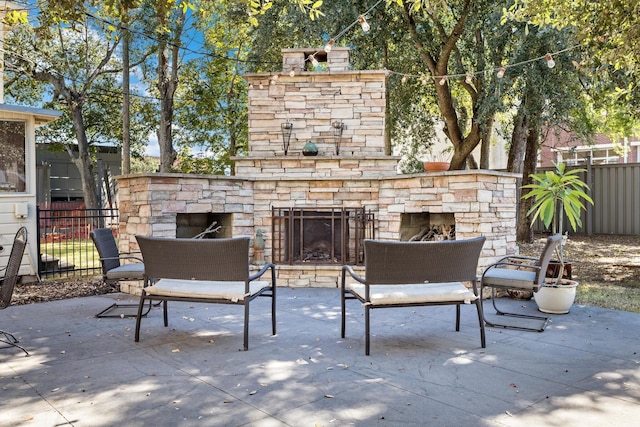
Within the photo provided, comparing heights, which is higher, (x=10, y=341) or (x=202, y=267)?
(x=202, y=267)

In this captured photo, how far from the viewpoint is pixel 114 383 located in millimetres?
2955

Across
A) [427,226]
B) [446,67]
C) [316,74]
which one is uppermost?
[446,67]

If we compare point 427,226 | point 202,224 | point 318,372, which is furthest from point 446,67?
point 318,372

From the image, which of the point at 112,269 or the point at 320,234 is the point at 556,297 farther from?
the point at 112,269

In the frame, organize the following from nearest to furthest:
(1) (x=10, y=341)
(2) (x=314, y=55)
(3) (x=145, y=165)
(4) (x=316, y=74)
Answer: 1. (1) (x=10, y=341)
2. (4) (x=316, y=74)
3. (2) (x=314, y=55)
4. (3) (x=145, y=165)

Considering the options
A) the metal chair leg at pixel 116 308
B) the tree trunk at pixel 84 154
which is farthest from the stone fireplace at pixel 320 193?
the tree trunk at pixel 84 154

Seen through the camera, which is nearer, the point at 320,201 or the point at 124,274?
the point at 124,274

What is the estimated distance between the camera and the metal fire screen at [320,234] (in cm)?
656

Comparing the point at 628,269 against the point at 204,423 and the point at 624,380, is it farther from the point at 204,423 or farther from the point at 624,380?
the point at 204,423

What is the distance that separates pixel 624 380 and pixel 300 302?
10.4 ft

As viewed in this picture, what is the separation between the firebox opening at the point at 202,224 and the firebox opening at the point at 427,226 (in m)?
2.28

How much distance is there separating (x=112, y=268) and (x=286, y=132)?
3.47 m

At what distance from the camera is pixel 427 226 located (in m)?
6.69

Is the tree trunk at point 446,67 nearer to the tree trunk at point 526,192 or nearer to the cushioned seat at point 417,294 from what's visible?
the tree trunk at point 526,192
